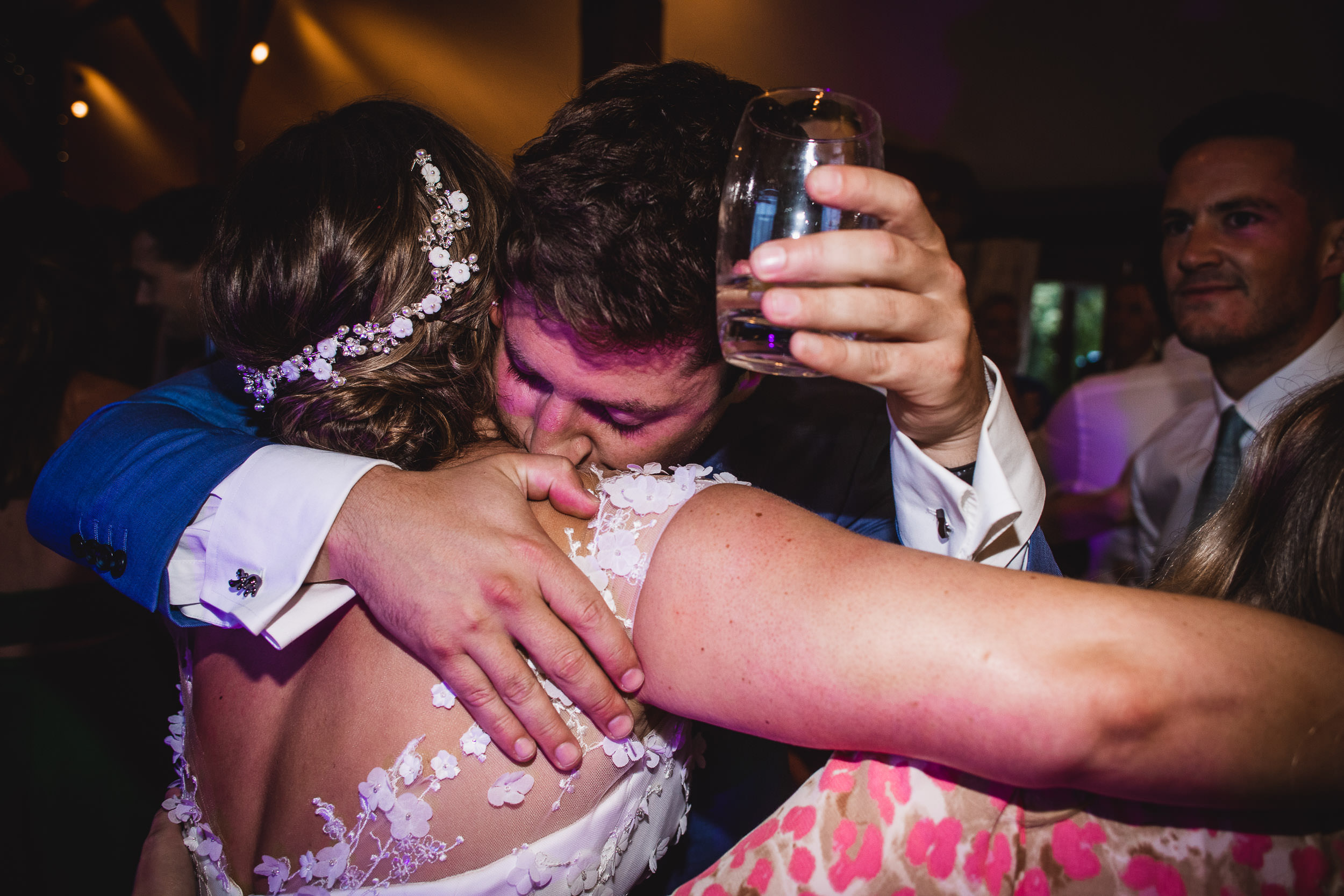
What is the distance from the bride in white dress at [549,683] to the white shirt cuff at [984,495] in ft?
1.18

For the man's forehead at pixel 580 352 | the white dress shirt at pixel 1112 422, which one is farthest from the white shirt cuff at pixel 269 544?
the white dress shirt at pixel 1112 422

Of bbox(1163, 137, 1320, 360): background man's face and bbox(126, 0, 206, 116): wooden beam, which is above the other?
bbox(126, 0, 206, 116): wooden beam

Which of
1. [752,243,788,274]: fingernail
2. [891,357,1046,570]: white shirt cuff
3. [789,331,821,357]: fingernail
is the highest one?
[752,243,788,274]: fingernail

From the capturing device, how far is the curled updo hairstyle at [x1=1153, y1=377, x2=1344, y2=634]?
0.92 metres

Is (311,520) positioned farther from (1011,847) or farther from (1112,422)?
(1112,422)

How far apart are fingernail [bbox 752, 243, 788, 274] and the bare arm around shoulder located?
0.98ft

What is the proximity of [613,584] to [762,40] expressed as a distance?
5693 millimetres

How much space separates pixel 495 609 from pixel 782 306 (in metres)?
0.51

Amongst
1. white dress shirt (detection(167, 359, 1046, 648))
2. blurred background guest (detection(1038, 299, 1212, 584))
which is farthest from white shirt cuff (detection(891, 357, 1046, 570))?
blurred background guest (detection(1038, 299, 1212, 584))

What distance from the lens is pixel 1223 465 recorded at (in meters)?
2.34

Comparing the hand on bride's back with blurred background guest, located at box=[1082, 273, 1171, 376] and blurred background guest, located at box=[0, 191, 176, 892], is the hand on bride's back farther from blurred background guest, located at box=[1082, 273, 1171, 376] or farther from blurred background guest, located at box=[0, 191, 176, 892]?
blurred background guest, located at box=[1082, 273, 1171, 376]

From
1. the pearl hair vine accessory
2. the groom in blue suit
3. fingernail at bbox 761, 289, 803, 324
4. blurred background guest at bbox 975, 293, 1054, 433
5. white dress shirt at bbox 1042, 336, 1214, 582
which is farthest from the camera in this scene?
blurred background guest at bbox 975, 293, 1054, 433

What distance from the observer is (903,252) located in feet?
2.66

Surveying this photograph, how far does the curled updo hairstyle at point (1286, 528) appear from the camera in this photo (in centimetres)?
92
